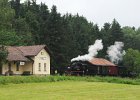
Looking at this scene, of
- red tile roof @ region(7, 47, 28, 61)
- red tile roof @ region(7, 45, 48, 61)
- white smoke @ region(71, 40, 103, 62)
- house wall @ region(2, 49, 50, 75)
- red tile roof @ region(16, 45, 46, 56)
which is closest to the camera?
red tile roof @ region(7, 47, 28, 61)

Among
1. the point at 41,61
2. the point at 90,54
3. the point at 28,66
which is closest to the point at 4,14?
the point at 28,66

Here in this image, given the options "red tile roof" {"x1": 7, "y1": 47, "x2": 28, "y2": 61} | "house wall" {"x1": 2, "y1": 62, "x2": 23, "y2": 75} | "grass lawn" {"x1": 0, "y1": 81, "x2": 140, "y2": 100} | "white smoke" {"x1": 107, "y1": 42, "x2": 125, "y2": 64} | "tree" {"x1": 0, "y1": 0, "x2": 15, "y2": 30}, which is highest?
"tree" {"x1": 0, "y1": 0, "x2": 15, "y2": 30}

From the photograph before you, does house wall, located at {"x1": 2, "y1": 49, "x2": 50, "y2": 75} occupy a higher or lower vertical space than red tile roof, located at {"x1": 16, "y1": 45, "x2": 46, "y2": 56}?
lower

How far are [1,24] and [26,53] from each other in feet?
19.7

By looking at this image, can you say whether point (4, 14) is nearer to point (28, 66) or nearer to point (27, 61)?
point (27, 61)

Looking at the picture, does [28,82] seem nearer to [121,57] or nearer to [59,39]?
[59,39]

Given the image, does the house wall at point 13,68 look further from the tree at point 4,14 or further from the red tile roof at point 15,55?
the tree at point 4,14

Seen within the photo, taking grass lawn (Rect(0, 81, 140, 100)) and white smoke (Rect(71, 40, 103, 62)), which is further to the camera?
white smoke (Rect(71, 40, 103, 62))

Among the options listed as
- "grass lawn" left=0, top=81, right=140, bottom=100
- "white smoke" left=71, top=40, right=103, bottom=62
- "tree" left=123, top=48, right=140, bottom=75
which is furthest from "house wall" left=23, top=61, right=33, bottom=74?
"grass lawn" left=0, top=81, right=140, bottom=100

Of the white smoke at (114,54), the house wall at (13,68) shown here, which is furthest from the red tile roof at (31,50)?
the white smoke at (114,54)

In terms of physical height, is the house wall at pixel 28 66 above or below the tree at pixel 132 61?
below

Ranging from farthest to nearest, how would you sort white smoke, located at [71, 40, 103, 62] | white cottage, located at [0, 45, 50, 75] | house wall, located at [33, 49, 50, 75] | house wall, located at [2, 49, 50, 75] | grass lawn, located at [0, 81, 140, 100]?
white smoke, located at [71, 40, 103, 62]
house wall, located at [33, 49, 50, 75]
house wall, located at [2, 49, 50, 75]
white cottage, located at [0, 45, 50, 75]
grass lawn, located at [0, 81, 140, 100]

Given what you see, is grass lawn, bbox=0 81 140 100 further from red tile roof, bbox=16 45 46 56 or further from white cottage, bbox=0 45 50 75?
red tile roof, bbox=16 45 46 56

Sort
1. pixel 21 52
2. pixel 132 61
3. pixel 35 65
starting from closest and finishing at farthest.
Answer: pixel 35 65
pixel 21 52
pixel 132 61
